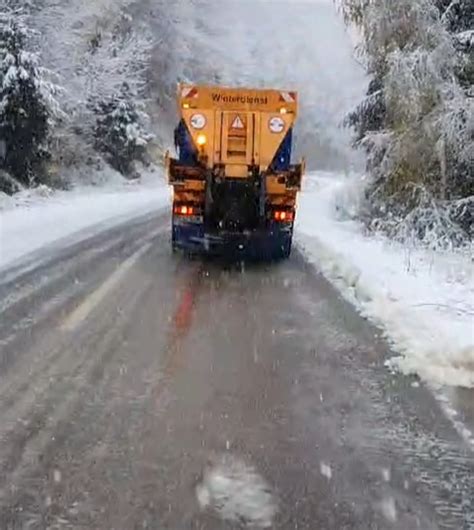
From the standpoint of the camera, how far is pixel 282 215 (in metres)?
13.8

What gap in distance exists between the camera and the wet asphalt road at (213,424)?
12.9ft

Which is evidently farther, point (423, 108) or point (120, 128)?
point (120, 128)

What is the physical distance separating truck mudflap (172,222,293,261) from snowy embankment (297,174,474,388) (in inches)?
29.2

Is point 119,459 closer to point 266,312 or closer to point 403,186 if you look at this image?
point 266,312

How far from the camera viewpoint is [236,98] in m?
14.5

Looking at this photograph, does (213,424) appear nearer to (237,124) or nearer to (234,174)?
(234,174)

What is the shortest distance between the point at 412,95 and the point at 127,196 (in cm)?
2081

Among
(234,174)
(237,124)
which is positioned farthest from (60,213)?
(234,174)

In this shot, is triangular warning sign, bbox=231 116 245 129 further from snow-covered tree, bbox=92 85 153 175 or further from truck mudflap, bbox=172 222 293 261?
snow-covered tree, bbox=92 85 153 175

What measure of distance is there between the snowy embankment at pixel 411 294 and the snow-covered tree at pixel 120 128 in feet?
78.0

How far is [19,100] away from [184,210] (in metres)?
14.5

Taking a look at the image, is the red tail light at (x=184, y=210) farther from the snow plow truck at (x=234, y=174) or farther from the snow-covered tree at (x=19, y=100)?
the snow-covered tree at (x=19, y=100)

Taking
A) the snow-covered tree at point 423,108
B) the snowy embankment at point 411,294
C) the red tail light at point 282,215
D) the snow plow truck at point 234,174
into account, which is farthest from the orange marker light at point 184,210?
the snow-covered tree at point 423,108

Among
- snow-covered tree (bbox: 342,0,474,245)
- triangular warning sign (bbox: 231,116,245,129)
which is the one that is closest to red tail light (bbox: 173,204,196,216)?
triangular warning sign (bbox: 231,116,245,129)
